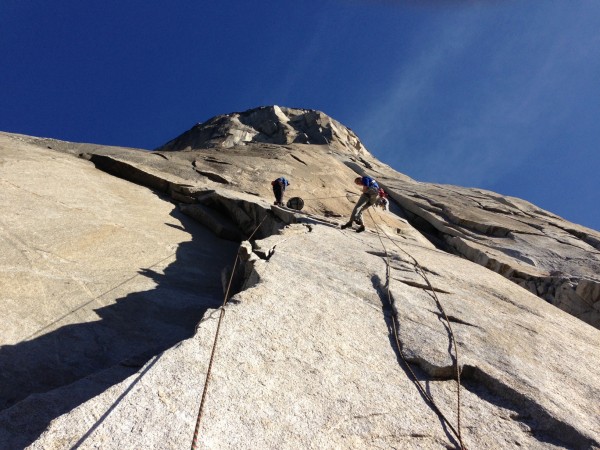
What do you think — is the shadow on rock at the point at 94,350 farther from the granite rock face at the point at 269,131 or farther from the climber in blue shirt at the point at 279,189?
the granite rock face at the point at 269,131

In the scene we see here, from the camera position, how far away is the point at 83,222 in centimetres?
849

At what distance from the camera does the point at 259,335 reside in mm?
3713

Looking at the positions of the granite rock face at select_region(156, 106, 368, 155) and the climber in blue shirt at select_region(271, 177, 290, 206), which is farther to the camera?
the granite rock face at select_region(156, 106, 368, 155)

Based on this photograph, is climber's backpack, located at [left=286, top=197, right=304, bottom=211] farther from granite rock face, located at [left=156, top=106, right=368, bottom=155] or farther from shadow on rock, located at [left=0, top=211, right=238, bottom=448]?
granite rock face, located at [left=156, top=106, right=368, bottom=155]

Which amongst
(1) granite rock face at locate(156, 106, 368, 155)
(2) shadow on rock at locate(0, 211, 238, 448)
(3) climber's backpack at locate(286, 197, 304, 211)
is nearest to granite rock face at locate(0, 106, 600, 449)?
(2) shadow on rock at locate(0, 211, 238, 448)

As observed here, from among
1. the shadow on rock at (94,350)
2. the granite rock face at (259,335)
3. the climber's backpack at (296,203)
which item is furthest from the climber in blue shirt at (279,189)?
the shadow on rock at (94,350)

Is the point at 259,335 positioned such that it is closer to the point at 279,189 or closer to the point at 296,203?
the point at 279,189

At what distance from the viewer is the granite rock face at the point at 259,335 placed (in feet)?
9.55

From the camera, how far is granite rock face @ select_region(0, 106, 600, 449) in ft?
9.55

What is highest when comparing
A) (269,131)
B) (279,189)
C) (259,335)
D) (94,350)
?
(269,131)

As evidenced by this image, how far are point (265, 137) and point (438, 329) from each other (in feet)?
103

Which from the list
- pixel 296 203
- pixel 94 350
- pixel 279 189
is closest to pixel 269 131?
pixel 296 203

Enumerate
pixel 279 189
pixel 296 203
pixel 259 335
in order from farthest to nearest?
pixel 296 203 < pixel 279 189 < pixel 259 335

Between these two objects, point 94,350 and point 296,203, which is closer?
point 94,350
